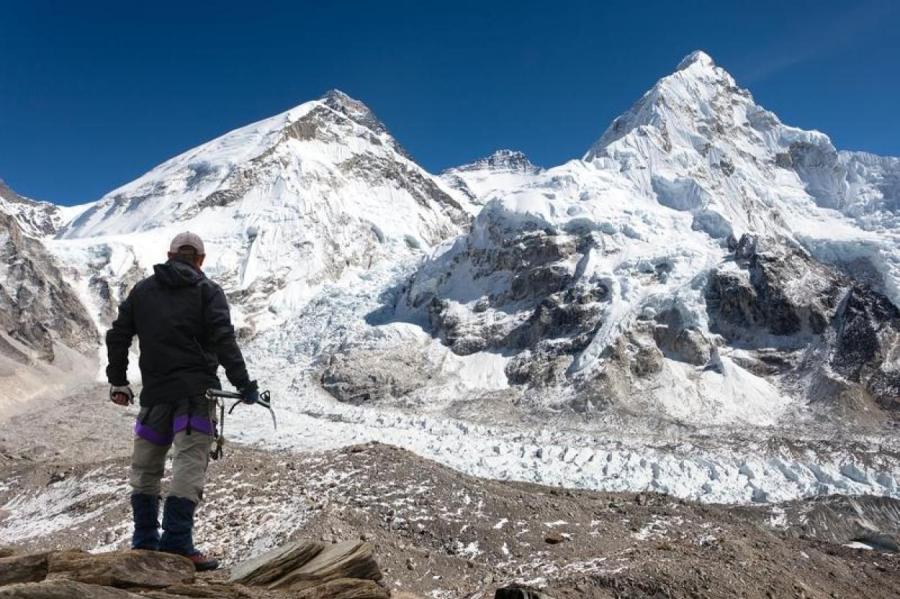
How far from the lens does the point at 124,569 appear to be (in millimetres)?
4793

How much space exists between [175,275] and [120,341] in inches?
32.8

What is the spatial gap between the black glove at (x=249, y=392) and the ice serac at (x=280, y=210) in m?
67.3

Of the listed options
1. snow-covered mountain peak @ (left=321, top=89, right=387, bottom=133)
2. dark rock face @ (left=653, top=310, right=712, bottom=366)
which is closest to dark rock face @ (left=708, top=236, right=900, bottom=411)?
dark rock face @ (left=653, top=310, right=712, bottom=366)

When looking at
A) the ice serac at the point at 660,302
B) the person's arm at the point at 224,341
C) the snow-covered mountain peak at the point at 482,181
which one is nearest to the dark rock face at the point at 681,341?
the ice serac at the point at 660,302

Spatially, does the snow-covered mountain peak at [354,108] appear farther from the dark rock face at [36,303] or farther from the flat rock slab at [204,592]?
the flat rock slab at [204,592]

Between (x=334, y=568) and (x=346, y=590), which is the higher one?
(x=334, y=568)

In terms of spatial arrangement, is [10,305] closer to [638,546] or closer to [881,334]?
[638,546]

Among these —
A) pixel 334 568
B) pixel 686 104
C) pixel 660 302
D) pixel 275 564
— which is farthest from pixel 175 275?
pixel 686 104

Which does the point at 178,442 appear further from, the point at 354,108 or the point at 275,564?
the point at 354,108

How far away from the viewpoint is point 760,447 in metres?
36.0

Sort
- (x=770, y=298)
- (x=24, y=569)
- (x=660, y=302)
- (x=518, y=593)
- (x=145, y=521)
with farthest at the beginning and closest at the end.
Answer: (x=660, y=302) < (x=770, y=298) < (x=145, y=521) < (x=518, y=593) < (x=24, y=569)

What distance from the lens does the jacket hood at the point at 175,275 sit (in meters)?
5.57

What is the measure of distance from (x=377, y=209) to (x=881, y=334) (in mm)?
67415

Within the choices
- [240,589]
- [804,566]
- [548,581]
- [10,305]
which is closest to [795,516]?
[804,566]
